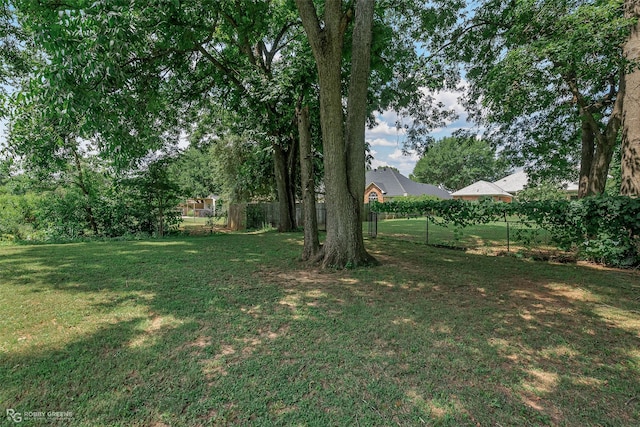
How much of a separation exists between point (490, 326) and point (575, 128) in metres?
11.6

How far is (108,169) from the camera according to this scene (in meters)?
11.7

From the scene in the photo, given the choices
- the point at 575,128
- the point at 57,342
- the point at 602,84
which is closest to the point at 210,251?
the point at 57,342

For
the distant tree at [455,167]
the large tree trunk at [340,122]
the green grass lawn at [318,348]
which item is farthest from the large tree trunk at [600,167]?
the distant tree at [455,167]

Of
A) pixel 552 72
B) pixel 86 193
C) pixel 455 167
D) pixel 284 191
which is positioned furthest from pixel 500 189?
pixel 86 193

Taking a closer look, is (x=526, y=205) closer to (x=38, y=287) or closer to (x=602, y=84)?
(x=602, y=84)

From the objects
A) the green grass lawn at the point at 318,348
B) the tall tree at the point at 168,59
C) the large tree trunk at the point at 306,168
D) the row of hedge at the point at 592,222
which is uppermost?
the tall tree at the point at 168,59

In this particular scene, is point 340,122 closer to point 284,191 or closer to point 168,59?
point 168,59

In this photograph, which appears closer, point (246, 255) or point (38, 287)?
point (38, 287)

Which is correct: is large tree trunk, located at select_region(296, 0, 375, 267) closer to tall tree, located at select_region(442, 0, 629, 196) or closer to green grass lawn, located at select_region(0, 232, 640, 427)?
green grass lawn, located at select_region(0, 232, 640, 427)

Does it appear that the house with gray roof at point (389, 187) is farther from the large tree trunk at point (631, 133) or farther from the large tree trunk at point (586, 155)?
the large tree trunk at point (631, 133)

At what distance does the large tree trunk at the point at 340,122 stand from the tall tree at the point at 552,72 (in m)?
3.04

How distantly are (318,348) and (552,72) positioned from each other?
682 cm

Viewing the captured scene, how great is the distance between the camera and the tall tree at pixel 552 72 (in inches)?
214

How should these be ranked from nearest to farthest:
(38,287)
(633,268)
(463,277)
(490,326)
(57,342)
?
(57,342)
(490,326)
(38,287)
(463,277)
(633,268)
